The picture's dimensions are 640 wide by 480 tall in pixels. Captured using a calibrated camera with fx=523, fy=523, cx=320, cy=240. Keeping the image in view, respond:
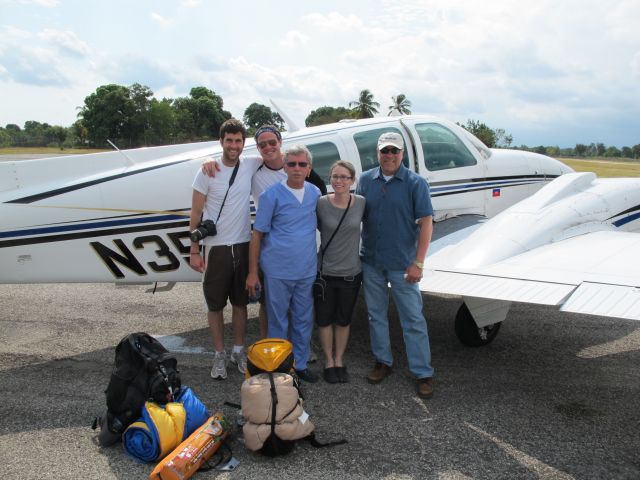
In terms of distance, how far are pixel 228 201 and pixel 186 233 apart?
84 cm

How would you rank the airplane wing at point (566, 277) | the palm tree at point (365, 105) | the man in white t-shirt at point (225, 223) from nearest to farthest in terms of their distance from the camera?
the airplane wing at point (566, 277) → the man in white t-shirt at point (225, 223) → the palm tree at point (365, 105)

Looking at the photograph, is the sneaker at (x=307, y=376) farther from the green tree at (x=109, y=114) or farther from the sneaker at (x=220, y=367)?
the green tree at (x=109, y=114)

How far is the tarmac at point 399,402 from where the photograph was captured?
316cm

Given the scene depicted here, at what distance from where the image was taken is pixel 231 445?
338 cm

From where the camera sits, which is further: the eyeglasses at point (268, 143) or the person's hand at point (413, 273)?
the eyeglasses at point (268, 143)

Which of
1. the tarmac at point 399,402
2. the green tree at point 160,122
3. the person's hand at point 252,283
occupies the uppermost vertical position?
the green tree at point 160,122

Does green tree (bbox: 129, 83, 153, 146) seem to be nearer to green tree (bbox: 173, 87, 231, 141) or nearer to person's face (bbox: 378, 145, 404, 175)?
green tree (bbox: 173, 87, 231, 141)

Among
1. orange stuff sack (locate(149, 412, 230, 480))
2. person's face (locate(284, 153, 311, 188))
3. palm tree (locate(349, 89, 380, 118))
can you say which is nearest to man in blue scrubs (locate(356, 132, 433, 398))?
person's face (locate(284, 153, 311, 188))

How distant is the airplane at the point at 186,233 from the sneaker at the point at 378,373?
2.53 ft

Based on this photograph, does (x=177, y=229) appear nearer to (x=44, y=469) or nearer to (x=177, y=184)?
(x=177, y=184)

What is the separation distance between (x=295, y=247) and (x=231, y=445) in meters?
1.43

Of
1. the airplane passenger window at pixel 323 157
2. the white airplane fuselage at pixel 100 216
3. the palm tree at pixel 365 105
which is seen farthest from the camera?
the palm tree at pixel 365 105

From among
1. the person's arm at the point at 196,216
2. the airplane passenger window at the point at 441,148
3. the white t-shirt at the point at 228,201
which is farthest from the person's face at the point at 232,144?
the airplane passenger window at the point at 441,148

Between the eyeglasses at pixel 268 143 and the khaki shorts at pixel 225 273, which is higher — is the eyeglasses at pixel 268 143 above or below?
above
